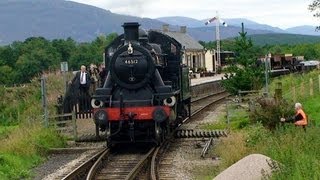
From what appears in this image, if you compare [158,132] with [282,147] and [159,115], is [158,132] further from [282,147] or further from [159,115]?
[282,147]

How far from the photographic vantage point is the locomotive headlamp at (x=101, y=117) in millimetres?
17422

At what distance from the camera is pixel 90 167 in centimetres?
1543

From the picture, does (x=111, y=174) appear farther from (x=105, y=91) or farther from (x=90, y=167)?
(x=105, y=91)

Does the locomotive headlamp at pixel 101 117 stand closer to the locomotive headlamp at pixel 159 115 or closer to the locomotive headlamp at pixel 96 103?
the locomotive headlamp at pixel 96 103

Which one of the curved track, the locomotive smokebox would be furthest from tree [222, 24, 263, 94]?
the locomotive smokebox

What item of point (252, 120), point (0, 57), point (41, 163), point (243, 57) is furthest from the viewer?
point (0, 57)

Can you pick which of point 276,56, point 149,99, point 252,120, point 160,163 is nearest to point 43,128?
point 149,99

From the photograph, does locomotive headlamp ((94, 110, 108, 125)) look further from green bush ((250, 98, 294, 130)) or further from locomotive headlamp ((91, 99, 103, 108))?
green bush ((250, 98, 294, 130))

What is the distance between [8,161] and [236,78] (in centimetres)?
1819

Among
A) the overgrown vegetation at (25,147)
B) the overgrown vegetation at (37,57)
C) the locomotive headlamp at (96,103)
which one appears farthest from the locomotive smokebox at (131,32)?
the overgrown vegetation at (37,57)

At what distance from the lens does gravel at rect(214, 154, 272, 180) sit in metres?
9.51

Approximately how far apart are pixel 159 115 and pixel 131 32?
285cm

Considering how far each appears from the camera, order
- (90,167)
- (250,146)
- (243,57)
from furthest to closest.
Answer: (243,57), (90,167), (250,146)

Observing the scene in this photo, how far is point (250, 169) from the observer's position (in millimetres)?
9703
